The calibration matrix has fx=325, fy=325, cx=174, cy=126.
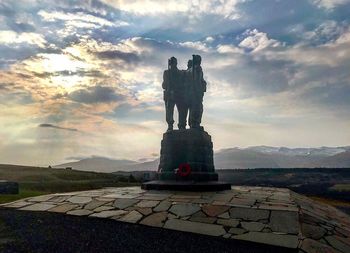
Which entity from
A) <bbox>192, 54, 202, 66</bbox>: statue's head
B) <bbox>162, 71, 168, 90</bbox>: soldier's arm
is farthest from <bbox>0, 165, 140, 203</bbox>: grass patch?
<bbox>192, 54, 202, 66</bbox>: statue's head

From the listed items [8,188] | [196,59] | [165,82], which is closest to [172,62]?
[165,82]

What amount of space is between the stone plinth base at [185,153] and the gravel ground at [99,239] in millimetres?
5121

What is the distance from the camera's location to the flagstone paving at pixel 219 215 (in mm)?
7266

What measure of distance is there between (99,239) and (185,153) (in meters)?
6.66

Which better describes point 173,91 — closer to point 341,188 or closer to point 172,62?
point 172,62

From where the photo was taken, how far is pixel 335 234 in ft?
26.5

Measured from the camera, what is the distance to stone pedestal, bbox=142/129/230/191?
12.8 m

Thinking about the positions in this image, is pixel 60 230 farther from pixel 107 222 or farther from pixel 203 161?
pixel 203 161

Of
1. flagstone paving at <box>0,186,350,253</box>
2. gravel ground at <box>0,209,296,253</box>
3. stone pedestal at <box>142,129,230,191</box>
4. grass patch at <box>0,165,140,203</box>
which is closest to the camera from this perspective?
gravel ground at <box>0,209,296,253</box>

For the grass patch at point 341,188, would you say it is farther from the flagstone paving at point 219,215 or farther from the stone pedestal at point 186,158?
the flagstone paving at point 219,215

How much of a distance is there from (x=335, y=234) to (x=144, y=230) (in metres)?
4.75

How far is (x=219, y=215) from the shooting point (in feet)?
27.9

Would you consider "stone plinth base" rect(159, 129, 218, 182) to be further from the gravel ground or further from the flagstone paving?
the gravel ground

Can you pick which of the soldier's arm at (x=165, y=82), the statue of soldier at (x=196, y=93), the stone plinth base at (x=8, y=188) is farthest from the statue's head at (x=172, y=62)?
the stone plinth base at (x=8, y=188)
